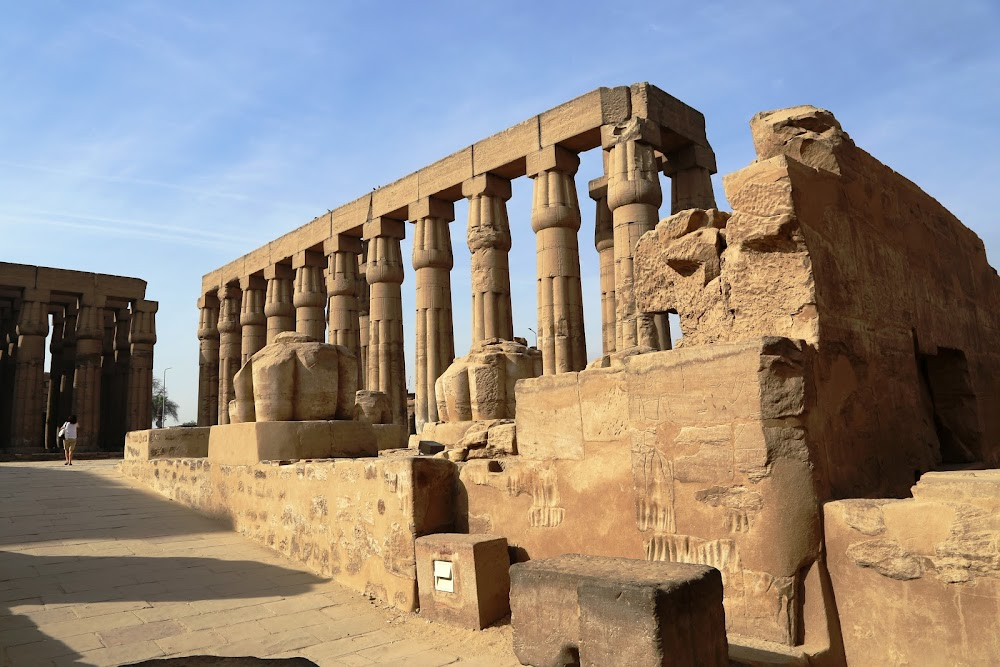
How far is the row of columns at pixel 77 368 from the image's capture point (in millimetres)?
25719

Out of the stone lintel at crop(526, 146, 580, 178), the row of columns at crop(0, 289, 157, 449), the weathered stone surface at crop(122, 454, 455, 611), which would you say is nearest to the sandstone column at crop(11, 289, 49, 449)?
the row of columns at crop(0, 289, 157, 449)

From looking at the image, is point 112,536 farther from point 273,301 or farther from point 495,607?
point 273,301

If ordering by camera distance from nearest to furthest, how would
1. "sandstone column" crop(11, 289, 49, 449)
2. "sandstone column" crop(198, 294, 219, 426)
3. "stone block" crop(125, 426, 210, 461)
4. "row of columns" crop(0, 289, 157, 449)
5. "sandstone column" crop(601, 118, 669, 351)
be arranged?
1. "stone block" crop(125, 426, 210, 461)
2. "sandstone column" crop(601, 118, 669, 351)
3. "sandstone column" crop(11, 289, 49, 449)
4. "row of columns" crop(0, 289, 157, 449)
5. "sandstone column" crop(198, 294, 219, 426)

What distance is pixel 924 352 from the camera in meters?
4.54

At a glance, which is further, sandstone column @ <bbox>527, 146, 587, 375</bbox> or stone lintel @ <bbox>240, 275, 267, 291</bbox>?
stone lintel @ <bbox>240, 275, 267, 291</bbox>

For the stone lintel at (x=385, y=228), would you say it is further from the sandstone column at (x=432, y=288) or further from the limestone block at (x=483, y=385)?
the limestone block at (x=483, y=385)

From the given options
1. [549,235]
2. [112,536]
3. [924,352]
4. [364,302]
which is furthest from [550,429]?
[364,302]

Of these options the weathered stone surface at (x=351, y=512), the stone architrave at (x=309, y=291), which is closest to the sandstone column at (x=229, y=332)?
the stone architrave at (x=309, y=291)

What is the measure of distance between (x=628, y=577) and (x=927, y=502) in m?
1.26

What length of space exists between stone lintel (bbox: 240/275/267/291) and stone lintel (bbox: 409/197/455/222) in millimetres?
9561

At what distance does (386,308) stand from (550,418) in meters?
15.5

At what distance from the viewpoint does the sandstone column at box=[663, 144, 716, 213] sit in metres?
14.7

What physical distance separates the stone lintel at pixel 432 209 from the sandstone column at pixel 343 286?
11.8 ft

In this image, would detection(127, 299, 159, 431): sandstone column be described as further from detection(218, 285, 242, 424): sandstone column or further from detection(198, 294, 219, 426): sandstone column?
detection(218, 285, 242, 424): sandstone column
